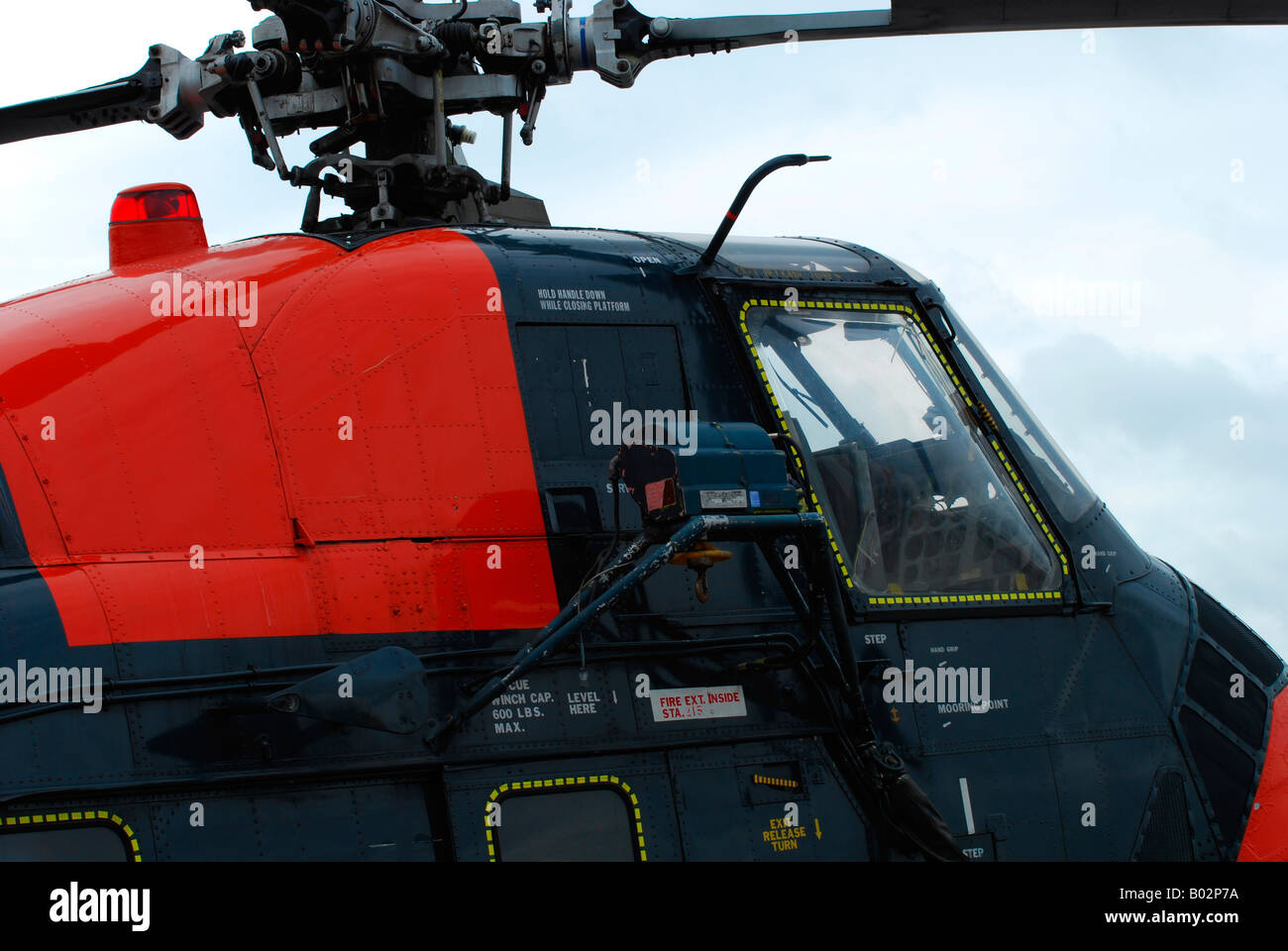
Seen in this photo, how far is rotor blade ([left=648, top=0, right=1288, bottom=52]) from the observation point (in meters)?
6.77

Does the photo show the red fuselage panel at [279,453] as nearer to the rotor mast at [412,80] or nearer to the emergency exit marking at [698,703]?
the emergency exit marking at [698,703]

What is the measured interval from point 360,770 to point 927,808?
7.91 feet

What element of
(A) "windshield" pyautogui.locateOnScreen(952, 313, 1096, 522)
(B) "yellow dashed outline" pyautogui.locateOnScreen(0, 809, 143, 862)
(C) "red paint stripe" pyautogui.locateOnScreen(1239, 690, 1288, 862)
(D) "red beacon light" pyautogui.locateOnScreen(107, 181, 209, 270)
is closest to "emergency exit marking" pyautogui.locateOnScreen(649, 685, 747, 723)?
(B) "yellow dashed outline" pyautogui.locateOnScreen(0, 809, 143, 862)

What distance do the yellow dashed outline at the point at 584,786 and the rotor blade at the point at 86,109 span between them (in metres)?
4.53

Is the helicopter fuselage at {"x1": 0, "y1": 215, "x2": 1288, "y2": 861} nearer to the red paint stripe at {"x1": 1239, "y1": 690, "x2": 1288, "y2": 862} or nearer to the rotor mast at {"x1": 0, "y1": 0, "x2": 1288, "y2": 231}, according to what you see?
the red paint stripe at {"x1": 1239, "y1": 690, "x2": 1288, "y2": 862}

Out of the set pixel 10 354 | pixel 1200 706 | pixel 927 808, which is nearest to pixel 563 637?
pixel 927 808

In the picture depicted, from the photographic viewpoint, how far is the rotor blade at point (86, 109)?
764 centimetres

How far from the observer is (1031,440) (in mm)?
7297

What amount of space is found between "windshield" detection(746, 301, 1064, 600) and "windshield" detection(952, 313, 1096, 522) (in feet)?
0.64

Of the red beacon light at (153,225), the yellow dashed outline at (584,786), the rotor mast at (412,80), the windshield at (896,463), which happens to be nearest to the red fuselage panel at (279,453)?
the red beacon light at (153,225)

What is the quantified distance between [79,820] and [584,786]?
1.88 metres

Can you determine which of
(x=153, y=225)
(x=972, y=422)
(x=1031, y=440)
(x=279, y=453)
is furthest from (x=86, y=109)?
(x=1031, y=440)

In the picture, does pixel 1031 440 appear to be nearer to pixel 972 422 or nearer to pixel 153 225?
pixel 972 422
